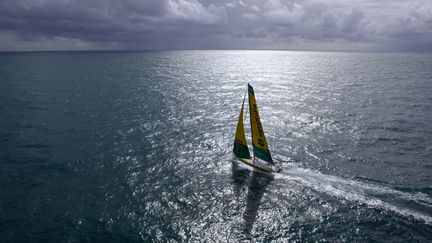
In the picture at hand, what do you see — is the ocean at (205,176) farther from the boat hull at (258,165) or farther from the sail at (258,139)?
the sail at (258,139)

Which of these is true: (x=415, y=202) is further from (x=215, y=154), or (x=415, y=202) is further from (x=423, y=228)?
(x=215, y=154)

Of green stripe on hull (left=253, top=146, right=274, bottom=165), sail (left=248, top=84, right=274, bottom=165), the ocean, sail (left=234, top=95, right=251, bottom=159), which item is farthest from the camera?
sail (left=234, top=95, right=251, bottom=159)

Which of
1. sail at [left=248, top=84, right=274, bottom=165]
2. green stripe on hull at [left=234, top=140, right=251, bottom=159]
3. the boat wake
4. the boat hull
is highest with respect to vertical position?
sail at [left=248, top=84, right=274, bottom=165]

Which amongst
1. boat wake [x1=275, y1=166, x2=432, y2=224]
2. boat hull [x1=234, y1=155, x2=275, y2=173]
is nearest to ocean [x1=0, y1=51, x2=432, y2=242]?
boat wake [x1=275, y1=166, x2=432, y2=224]

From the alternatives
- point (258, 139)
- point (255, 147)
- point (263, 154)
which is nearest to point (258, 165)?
point (263, 154)

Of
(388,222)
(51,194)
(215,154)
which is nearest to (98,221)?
(51,194)

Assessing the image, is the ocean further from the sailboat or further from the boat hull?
the sailboat

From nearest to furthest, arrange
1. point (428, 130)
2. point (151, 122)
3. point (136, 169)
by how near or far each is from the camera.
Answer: point (136, 169) < point (428, 130) < point (151, 122)
